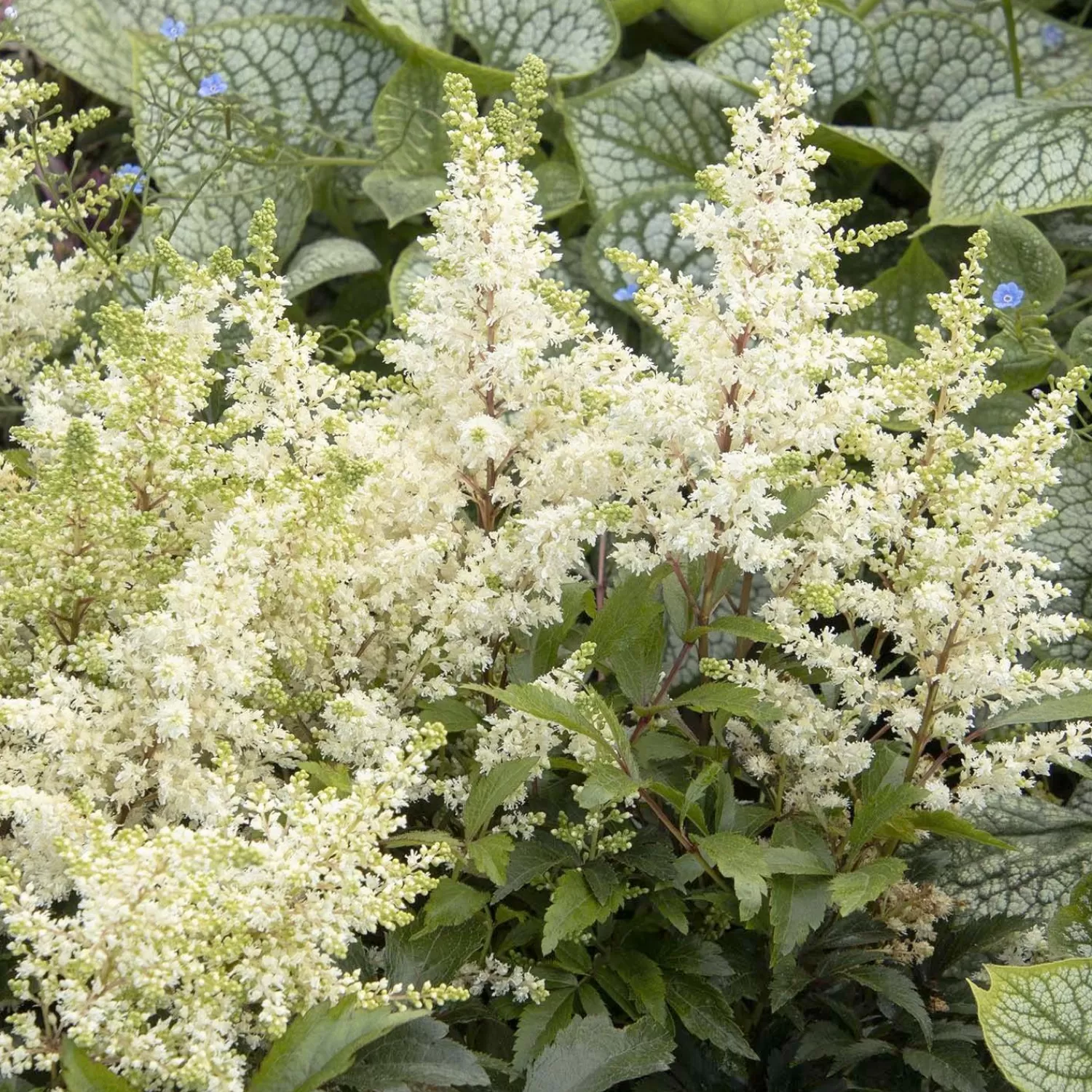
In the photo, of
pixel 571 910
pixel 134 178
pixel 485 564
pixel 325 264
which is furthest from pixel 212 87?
pixel 571 910

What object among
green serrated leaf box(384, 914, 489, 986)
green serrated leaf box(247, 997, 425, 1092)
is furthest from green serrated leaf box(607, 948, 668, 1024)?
green serrated leaf box(247, 997, 425, 1092)

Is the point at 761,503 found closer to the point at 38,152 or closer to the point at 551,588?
the point at 551,588

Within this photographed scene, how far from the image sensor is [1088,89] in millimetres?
1915

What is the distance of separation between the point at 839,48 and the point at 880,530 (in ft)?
3.73

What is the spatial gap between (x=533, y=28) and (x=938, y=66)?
600 millimetres

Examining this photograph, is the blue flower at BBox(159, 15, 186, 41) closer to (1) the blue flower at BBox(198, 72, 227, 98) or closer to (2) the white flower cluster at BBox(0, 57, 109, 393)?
(1) the blue flower at BBox(198, 72, 227, 98)

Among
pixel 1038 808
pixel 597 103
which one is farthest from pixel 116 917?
pixel 597 103

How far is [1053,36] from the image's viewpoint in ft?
7.00

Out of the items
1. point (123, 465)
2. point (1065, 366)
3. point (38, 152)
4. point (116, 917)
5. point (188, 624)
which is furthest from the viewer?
point (1065, 366)

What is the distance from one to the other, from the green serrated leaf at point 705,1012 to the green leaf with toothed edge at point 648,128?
3.83 ft

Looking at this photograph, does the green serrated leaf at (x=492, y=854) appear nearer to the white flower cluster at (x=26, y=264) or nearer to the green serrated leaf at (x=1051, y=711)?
the green serrated leaf at (x=1051, y=711)

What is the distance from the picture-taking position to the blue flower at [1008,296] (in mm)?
1605

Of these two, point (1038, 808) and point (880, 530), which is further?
point (1038, 808)

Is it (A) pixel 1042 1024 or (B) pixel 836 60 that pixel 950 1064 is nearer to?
(A) pixel 1042 1024
